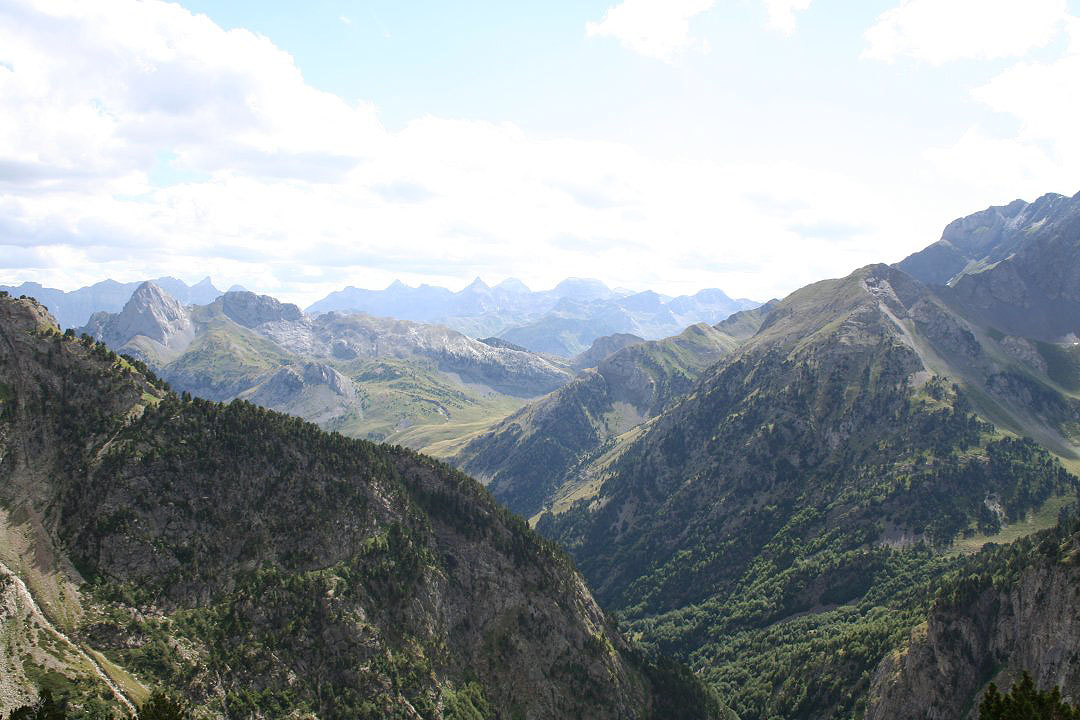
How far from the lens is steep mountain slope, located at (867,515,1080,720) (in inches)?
5979

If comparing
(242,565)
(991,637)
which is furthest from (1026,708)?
(242,565)

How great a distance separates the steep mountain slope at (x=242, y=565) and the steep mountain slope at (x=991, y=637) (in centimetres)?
8272

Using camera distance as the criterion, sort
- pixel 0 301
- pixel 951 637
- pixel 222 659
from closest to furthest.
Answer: pixel 222 659, pixel 0 301, pixel 951 637

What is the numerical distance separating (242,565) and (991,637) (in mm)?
193709

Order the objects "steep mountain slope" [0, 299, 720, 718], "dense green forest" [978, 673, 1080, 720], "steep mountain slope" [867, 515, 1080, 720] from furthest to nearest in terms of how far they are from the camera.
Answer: "steep mountain slope" [867, 515, 1080, 720]
"steep mountain slope" [0, 299, 720, 718]
"dense green forest" [978, 673, 1080, 720]

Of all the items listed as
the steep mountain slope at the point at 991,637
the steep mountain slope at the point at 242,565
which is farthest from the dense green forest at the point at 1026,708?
the steep mountain slope at the point at 242,565

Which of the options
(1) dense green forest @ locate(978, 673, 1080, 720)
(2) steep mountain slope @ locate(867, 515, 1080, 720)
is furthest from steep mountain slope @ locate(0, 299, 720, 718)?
(1) dense green forest @ locate(978, 673, 1080, 720)

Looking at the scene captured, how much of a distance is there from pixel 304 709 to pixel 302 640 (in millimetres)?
15643

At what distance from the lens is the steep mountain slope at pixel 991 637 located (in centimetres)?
15188

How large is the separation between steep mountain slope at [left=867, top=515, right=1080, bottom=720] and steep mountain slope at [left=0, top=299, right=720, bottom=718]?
82718 millimetres

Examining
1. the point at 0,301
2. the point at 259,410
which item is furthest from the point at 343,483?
the point at 0,301

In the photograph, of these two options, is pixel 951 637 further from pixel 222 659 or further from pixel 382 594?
pixel 222 659

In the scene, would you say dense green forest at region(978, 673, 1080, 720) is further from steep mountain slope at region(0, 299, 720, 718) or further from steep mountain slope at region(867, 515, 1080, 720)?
steep mountain slope at region(0, 299, 720, 718)

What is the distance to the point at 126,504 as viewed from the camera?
14850 cm
